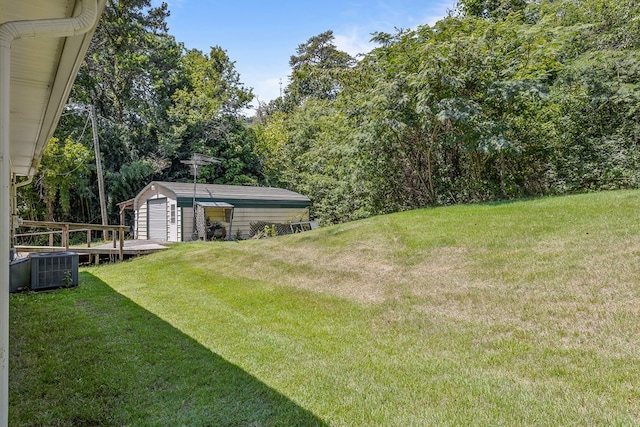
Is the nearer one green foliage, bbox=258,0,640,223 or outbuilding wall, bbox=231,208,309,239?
green foliage, bbox=258,0,640,223

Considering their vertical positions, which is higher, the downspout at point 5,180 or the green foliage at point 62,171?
the green foliage at point 62,171

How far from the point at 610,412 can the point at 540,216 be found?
5.34 metres

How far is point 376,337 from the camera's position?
373cm

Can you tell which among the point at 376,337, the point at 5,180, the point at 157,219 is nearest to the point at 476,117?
the point at 376,337

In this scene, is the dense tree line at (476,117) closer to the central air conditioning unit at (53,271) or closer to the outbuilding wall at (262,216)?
the outbuilding wall at (262,216)

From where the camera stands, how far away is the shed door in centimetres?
1467

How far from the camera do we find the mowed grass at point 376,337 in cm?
240

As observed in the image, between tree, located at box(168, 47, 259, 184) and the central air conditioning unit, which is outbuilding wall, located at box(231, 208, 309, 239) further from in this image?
the central air conditioning unit

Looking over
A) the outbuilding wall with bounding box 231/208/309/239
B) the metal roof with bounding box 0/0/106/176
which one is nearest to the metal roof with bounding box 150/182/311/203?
the outbuilding wall with bounding box 231/208/309/239

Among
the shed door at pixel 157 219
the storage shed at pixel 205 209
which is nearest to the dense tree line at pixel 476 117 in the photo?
the storage shed at pixel 205 209

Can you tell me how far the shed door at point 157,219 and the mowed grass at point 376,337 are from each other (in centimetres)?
793

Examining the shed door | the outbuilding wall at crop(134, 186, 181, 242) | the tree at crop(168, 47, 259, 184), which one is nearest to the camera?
the outbuilding wall at crop(134, 186, 181, 242)

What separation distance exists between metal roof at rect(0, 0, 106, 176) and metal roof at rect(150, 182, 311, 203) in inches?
390

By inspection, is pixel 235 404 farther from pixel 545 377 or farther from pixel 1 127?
pixel 545 377
